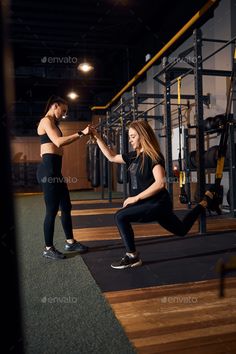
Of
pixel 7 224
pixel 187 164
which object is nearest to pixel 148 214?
pixel 7 224

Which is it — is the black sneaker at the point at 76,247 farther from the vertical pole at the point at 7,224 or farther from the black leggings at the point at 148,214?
the vertical pole at the point at 7,224

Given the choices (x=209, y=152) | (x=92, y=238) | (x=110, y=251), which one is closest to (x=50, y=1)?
(x=209, y=152)

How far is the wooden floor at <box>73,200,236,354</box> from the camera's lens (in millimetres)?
1340

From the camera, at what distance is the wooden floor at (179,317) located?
134 centimetres

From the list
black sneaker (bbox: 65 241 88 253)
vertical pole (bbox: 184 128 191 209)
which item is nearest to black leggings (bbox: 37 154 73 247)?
black sneaker (bbox: 65 241 88 253)

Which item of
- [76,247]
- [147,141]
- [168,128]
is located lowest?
[76,247]

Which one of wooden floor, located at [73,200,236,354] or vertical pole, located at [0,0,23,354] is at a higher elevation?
vertical pole, located at [0,0,23,354]

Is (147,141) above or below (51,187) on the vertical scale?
above

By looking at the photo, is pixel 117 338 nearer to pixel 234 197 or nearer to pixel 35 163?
pixel 234 197

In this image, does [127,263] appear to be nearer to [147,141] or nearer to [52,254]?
[52,254]

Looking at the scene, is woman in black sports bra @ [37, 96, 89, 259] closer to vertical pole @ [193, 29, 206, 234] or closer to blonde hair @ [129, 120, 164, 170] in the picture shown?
blonde hair @ [129, 120, 164, 170]

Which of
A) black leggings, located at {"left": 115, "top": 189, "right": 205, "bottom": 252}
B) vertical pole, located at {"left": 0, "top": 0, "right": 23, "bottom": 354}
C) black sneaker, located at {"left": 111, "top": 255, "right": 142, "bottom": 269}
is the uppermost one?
vertical pole, located at {"left": 0, "top": 0, "right": 23, "bottom": 354}

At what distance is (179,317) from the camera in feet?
5.27

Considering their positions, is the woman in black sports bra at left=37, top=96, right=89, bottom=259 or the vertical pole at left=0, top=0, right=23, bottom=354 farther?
the woman in black sports bra at left=37, top=96, right=89, bottom=259
